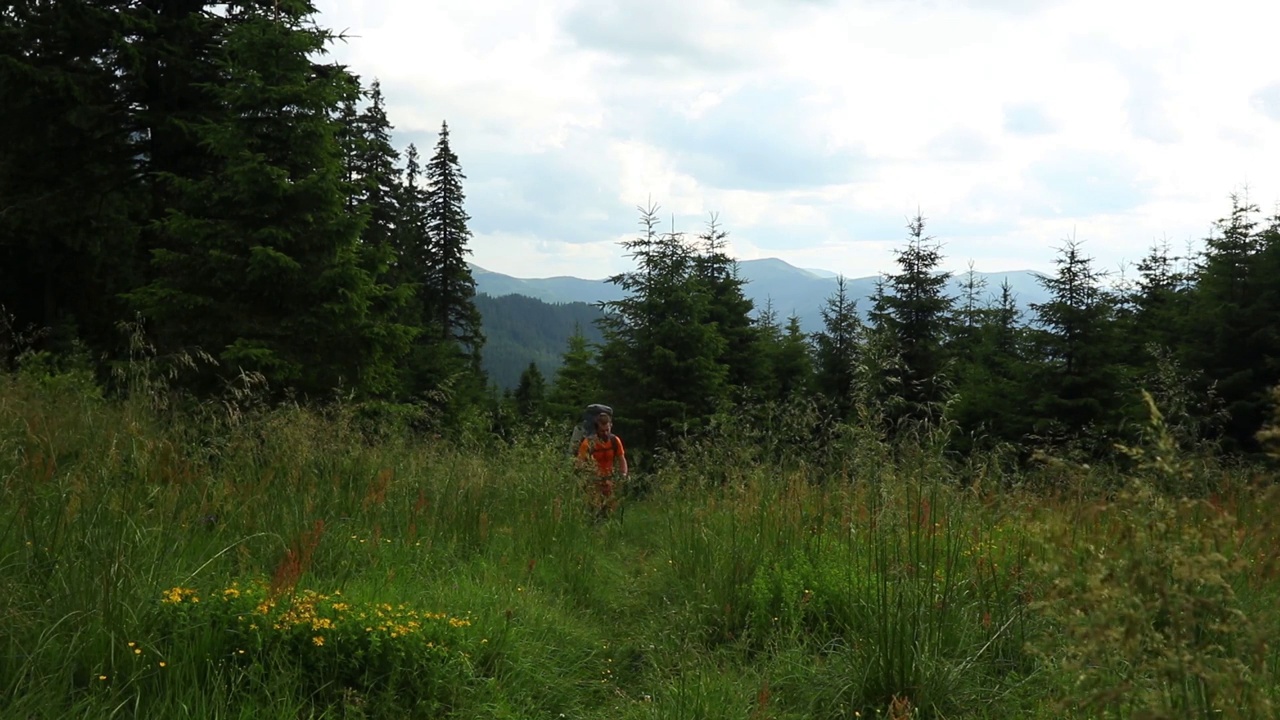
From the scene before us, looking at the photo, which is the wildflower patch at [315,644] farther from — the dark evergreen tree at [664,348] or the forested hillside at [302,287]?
the dark evergreen tree at [664,348]

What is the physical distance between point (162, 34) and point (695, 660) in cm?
1533

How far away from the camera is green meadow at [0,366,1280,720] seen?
223 centimetres

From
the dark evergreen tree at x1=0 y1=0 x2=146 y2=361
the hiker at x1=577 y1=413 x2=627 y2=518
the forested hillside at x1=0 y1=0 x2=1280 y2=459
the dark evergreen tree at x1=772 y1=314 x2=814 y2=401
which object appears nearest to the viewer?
the hiker at x1=577 y1=413 x2=627 y2=518

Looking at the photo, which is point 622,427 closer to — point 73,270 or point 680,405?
point 680,405

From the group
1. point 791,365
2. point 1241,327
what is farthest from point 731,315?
point 1241,327

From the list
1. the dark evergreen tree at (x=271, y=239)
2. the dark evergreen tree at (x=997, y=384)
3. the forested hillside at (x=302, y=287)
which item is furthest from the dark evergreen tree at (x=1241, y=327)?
the dark evergreen tree at (x=271, y=239)

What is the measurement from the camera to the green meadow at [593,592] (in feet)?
7.32

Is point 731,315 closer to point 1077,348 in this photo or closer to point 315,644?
point 1077,348

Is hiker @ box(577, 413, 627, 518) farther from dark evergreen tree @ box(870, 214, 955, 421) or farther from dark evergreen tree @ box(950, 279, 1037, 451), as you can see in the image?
dark evergreen tree @ box(870, 214, 955, 421)

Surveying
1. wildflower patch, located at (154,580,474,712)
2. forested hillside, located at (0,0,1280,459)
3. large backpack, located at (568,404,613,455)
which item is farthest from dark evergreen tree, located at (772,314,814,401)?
wildflower patch, located at (154,580,474,712)

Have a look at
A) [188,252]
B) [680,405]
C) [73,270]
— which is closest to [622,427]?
[680,405]

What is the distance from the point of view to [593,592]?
5.87 meters

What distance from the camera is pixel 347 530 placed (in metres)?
5.49

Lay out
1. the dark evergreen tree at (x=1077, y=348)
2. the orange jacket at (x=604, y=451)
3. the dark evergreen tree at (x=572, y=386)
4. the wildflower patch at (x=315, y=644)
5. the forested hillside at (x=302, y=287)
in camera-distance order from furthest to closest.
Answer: the dark evergreen tree at (x=572, y=386)
the dark evergreen tree at (x=1077, y=348)
the forested hillside at (x=302, y=287)
the orange jacket at (x=604, y=451)
the wildflower patch at (x=315, y=644)
